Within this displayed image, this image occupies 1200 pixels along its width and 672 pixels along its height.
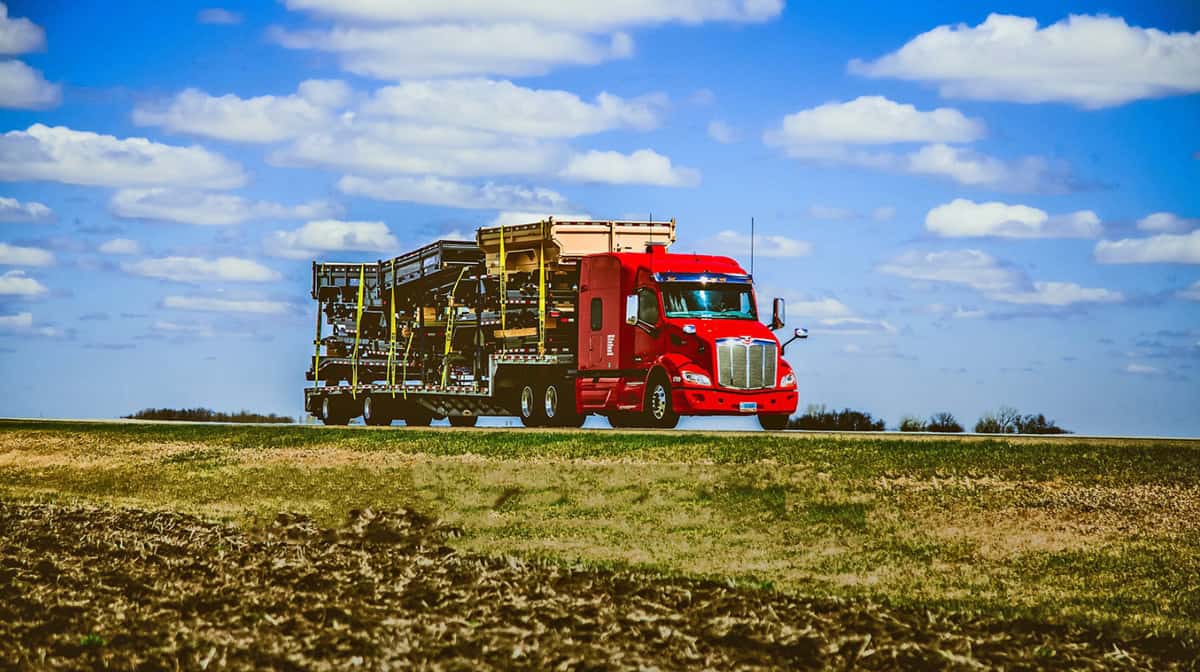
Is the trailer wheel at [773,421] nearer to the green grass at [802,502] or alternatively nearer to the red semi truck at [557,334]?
the red semi truck at [557,334]

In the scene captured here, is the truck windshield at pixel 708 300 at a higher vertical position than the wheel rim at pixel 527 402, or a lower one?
higher

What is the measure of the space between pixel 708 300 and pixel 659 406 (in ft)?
8.47

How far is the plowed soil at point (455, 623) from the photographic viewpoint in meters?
13.0

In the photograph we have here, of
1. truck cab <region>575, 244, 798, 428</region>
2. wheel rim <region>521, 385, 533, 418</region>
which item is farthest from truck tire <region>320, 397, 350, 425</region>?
truck cab <region>575, 244, 798, 428</region>

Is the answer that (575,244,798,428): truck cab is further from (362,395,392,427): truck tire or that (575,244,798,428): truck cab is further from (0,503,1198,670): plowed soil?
(0,503,1198,670): plowed soil

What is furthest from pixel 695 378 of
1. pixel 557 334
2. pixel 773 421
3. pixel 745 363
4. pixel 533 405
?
pixel 533 405

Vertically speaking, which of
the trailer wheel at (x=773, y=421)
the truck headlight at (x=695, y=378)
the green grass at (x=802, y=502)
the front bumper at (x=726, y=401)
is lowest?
the green grass at (x=802, y=502)

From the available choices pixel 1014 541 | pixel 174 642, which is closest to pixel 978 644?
pixel 1014 541

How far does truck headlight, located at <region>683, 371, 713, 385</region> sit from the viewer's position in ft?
97.4

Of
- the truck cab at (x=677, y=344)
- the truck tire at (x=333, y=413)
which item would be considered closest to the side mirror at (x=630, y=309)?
the truck cab at (x=677, y=344)

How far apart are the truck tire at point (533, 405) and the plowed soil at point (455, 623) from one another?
15733 mm

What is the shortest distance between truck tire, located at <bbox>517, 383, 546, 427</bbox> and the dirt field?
3755 millimetres

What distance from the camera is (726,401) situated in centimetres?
3002

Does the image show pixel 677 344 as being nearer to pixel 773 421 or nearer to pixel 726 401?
pixel 726 401
